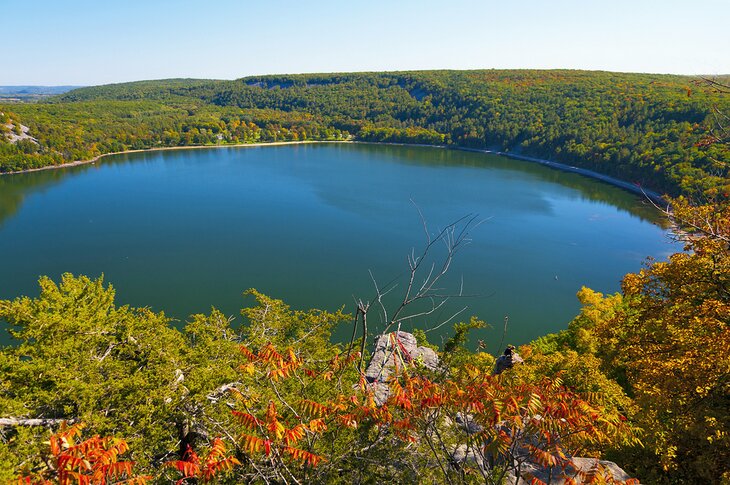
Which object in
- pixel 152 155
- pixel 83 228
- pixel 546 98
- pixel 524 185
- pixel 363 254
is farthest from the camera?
pixel 546 98

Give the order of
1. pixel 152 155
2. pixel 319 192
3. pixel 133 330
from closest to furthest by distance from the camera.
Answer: pixel 133 330, pixel 319 192, pixel 152 155

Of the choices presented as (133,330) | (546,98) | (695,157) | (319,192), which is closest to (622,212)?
(695,157)

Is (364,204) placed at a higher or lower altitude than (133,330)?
lower

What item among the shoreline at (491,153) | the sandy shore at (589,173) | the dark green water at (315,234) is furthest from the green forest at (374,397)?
the sandy shore at (589,173)

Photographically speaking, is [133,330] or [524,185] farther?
[524,185]

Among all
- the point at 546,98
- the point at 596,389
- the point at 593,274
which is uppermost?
the point at 546,98

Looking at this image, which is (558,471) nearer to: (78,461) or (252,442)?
(252,442)

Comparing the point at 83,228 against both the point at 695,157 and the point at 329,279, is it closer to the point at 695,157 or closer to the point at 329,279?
the point at 329,279

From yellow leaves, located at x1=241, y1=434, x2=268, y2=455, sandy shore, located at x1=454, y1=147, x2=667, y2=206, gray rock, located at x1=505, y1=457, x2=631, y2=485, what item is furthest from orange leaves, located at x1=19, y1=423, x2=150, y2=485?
sandy shore, located at x1=454, y1=147, x2=667, y2=206
